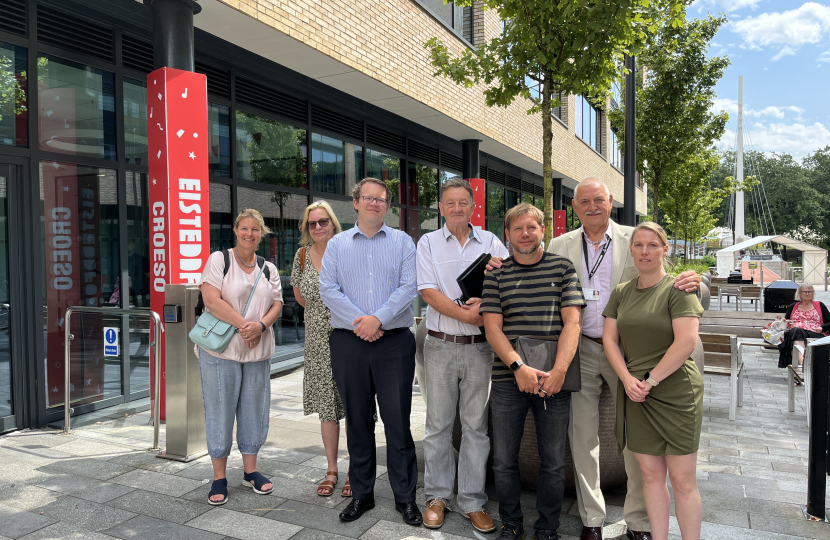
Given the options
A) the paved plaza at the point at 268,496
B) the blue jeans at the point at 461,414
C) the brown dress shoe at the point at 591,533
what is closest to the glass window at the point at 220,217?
the paved plaza at the point at 268,496

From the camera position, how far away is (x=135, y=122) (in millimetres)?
6613

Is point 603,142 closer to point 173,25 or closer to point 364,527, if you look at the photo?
point 173,25

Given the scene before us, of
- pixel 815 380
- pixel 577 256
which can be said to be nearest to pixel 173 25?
pixel 577 256

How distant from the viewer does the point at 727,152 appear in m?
108

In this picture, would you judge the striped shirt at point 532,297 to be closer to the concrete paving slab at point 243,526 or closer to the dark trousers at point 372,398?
the dark trousers at point 372,398

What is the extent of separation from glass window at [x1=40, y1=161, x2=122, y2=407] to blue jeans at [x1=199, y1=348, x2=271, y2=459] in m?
2.56

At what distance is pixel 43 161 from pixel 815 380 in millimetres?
6577

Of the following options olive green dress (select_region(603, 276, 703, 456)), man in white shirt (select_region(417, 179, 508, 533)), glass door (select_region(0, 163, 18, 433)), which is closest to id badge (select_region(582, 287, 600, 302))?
olive green dress (select_region(603, 276, 703, 456))

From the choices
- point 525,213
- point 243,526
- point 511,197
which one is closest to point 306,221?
point 525,213

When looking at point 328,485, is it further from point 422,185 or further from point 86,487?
point 422,185

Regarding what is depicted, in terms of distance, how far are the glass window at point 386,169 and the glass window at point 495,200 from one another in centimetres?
501

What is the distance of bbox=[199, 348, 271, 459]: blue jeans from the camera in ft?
13.2

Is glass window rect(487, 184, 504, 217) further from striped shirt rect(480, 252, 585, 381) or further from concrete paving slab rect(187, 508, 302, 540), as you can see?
concrete paving slab rect(187, 508, 302, 540)

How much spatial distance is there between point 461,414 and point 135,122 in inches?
203
